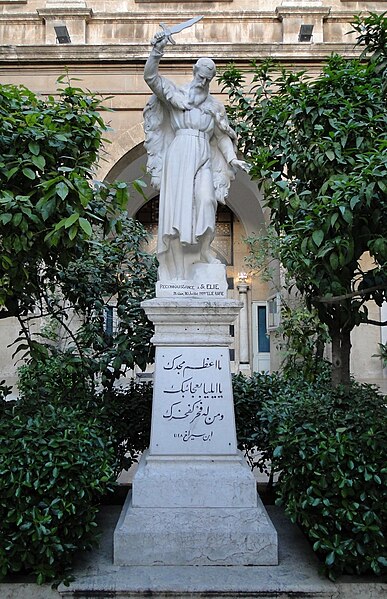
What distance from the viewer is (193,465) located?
3.59 meters

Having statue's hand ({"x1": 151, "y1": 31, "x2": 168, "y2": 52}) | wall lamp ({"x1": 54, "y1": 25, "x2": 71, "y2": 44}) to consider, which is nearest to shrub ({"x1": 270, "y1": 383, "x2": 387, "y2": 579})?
statue's hand ({"x1": 151, "y1": 31, "x2": 168, "y2": 52})

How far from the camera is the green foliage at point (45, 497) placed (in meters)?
3.01

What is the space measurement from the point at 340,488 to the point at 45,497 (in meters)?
1.73

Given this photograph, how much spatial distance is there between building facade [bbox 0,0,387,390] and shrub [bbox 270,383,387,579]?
316 inches

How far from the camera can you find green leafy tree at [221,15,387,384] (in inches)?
126

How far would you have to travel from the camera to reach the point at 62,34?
11.5 metres

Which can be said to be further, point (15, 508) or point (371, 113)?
point (371, 113)

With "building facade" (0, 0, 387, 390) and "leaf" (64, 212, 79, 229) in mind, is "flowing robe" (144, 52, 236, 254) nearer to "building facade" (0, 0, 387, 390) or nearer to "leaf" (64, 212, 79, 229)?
"leaf" (64, 212, 79, 229)

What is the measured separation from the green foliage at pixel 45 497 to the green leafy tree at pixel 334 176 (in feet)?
6.18

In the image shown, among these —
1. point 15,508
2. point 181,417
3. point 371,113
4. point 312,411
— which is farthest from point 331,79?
point 15,508

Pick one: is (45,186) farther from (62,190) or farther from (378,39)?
(378,39)

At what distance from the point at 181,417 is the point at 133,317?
6.14ft

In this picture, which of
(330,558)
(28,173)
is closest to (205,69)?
(28,173)

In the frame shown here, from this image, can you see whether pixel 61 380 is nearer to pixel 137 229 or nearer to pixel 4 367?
pixel 137 229
